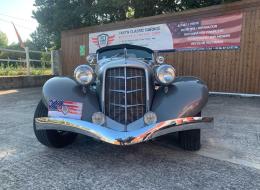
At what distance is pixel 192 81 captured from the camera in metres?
3.28

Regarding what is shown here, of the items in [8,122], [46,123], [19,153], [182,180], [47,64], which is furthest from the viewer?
[47,64]

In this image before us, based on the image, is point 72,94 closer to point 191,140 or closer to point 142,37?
point 191,140

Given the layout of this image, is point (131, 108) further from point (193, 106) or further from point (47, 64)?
point (47, 64)

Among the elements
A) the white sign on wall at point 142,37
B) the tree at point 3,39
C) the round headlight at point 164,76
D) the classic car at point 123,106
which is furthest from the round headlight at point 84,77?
the tree at point 3,39

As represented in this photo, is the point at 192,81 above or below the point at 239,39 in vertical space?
below

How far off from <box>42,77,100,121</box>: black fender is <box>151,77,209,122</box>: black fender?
2.33ft

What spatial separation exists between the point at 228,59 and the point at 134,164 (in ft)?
20.8

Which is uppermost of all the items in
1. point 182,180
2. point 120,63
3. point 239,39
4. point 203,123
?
point 239,39

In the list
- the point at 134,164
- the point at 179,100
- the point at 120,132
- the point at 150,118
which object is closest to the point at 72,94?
the point at 120,132

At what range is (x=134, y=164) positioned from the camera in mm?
2801

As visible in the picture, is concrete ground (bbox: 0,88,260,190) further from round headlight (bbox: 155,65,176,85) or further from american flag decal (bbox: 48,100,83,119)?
round headlight (bbox: 155,65,176,85)

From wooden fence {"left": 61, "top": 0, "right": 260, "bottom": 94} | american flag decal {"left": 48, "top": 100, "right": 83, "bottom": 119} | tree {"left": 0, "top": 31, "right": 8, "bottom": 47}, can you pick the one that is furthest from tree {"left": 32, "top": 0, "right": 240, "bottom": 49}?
tree {"left": 0, "top": 31, "right": 8, "bottom": 47}

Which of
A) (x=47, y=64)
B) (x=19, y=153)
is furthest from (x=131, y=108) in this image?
(x=47, y=64)

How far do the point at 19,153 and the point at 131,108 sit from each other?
150 cm
